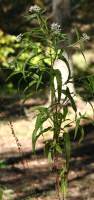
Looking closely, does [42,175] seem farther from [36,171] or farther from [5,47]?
[5,47]

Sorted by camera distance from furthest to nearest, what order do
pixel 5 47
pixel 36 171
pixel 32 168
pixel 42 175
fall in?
pixel 5 47 < pixel 32 168 < pixel 36 171 < pixel 42 175

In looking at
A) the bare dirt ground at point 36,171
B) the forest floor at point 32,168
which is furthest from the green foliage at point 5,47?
the bare dirt ground at point 36,171

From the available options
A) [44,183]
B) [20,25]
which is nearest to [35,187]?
[44,183]

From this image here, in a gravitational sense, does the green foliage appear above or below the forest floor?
above

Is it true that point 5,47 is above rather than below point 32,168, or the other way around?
above

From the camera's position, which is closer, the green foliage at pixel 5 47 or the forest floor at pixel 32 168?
the forest floor at pixel 32 168

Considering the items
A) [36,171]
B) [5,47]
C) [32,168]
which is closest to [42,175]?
[36,171]

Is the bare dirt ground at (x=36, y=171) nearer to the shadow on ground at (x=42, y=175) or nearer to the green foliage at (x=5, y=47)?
the shadow on ground at (x=42, y=175)

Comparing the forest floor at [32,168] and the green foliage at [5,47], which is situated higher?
the green foliage at [5,47]

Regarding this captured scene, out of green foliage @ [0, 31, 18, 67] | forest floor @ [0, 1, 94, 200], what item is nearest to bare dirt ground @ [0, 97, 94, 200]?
forest floor @ [0, 1, 94, 200]

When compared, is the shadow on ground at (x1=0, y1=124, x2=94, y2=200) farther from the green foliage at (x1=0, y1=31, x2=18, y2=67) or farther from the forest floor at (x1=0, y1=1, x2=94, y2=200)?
the green foliage at (x1=0, y1=31, x2=18, y2=67)

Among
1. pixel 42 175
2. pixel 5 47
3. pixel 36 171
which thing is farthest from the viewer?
pixel 5 47

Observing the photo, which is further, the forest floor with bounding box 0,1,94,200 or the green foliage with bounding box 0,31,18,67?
the green foliage with bounding box 0,31,18,67

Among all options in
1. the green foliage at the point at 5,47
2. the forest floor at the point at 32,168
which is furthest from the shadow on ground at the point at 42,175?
the green foliage at the point at 5,47
